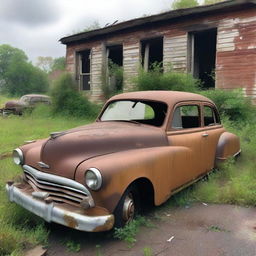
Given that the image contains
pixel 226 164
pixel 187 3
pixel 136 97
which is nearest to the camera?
pixel 136 97

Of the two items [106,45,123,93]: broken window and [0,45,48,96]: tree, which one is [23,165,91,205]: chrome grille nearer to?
[106,45,123,93]: broken window

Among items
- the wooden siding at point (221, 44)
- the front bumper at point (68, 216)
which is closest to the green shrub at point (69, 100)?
the wooden siding at point (221, 44)

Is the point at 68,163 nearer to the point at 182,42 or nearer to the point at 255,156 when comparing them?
the point at 255,156

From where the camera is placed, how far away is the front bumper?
10.1 ft

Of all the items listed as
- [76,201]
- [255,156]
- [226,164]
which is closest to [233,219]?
[226,164]

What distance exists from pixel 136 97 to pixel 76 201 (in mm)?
2226

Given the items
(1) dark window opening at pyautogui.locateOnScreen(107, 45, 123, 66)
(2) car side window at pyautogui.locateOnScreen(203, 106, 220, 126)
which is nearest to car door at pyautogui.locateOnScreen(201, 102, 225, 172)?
(2) car side window at pyautogui.locateOnScreen(203, 106, 220, 126)

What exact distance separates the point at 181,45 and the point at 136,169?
33.4 feet

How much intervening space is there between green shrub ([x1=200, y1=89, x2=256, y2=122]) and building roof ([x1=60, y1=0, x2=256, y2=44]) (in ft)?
9.97

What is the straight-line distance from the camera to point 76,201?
3.28 metres

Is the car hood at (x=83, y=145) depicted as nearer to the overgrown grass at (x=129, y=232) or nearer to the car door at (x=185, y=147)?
the car door at (x=185, y=147)

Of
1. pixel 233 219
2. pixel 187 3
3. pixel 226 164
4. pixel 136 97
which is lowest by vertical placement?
pixel 233 219

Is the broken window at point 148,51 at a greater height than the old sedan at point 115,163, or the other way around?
the broken window at point 148,51

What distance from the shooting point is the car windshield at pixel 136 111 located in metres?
4.84
